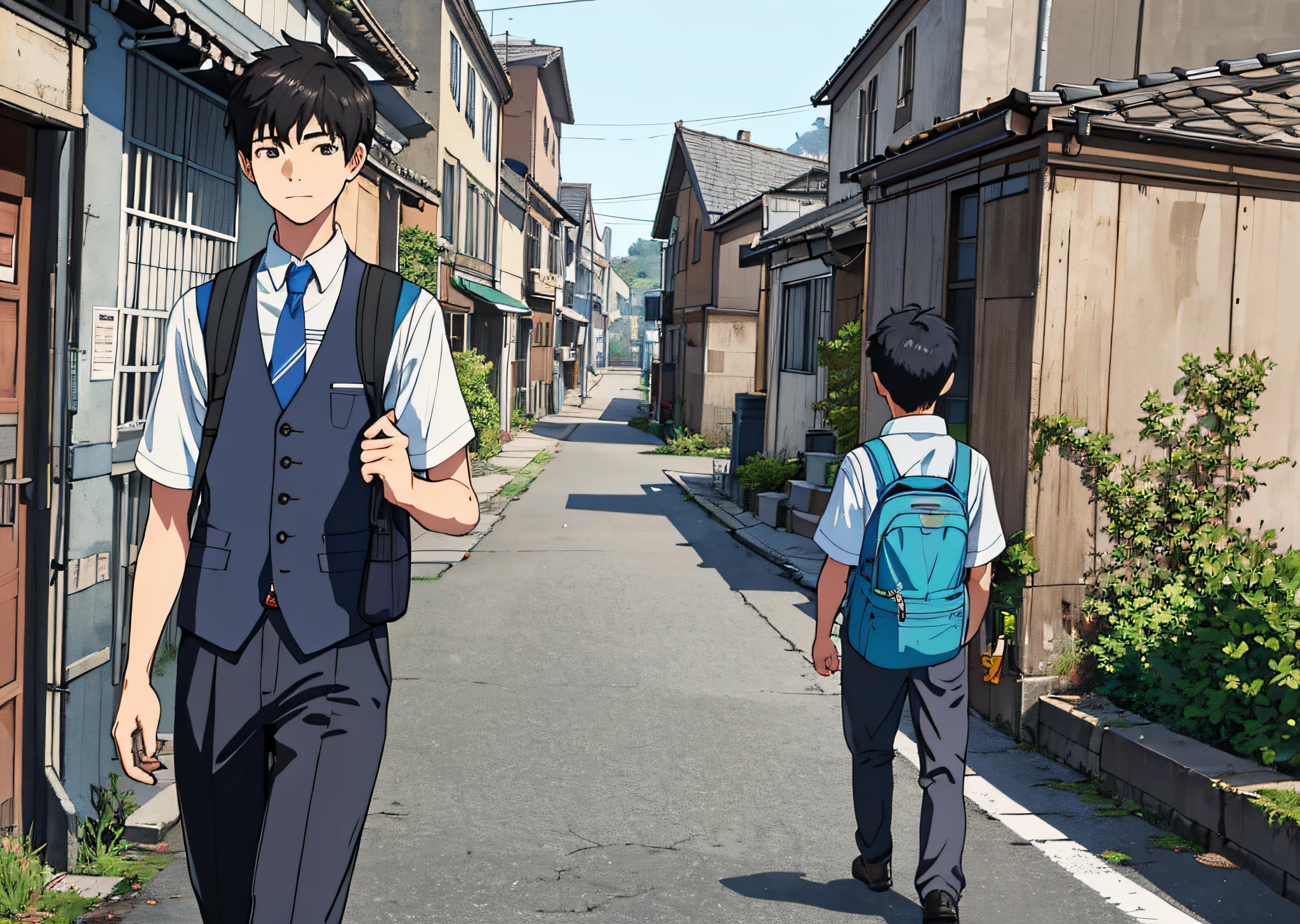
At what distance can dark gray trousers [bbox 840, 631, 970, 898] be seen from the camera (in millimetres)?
3996

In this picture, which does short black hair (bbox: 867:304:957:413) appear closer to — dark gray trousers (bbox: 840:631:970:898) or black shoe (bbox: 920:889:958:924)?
dark gray trousers (bbox: 840:631:970:898)

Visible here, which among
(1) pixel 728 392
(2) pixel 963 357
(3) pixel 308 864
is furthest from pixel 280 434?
(1) pixel 728 392

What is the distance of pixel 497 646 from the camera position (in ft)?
30.6

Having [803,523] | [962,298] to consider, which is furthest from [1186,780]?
[803,523]

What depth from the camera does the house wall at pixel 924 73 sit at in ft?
47.6

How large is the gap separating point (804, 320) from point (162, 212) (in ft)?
45.1

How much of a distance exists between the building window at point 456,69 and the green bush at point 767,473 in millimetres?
10339

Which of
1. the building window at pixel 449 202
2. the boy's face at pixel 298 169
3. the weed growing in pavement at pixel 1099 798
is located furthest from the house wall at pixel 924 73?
the boy's face at pixel 298 169

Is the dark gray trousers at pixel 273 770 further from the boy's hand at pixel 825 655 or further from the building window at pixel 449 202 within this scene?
the building window at pixel 449 202

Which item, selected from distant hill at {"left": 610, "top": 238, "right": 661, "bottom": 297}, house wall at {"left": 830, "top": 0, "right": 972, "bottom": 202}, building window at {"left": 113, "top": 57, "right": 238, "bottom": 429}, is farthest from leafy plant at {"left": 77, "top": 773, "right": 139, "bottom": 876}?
distant hill at {"left": 610, "top": 238, "right": 661, "bottom": 297}

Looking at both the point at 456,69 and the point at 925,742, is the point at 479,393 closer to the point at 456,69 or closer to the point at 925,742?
the point at 456,69

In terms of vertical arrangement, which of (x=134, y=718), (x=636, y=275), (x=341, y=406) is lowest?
(x=134, y=718)

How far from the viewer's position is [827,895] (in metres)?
5.02

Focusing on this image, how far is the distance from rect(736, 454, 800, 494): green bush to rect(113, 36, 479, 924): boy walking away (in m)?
15.1
